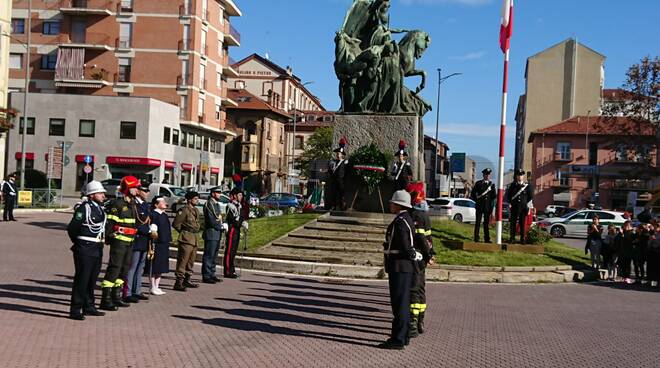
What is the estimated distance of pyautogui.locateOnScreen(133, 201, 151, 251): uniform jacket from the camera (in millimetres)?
10852

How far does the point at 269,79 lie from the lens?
98.0 meters

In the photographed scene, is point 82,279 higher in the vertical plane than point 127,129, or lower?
lower

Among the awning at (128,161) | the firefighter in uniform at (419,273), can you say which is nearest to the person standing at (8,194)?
the firefighter in uniform at (419,273)

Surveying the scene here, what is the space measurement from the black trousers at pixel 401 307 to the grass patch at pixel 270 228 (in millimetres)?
9612

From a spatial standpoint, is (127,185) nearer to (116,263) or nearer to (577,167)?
(116,263)

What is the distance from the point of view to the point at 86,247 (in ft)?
30.8

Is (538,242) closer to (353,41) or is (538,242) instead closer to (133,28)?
(353,41)

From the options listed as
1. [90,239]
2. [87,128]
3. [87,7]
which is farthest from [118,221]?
[87,7]

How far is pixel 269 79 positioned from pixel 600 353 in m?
91.5

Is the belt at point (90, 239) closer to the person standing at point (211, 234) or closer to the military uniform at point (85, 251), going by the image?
the military uniform at point (85, 251)

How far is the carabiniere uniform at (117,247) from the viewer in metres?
10.0

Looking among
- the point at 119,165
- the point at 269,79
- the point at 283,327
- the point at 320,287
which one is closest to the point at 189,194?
the point at 320,287

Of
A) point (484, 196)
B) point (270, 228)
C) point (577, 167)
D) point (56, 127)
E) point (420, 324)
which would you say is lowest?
point (420, 324)

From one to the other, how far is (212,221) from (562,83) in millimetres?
79756
